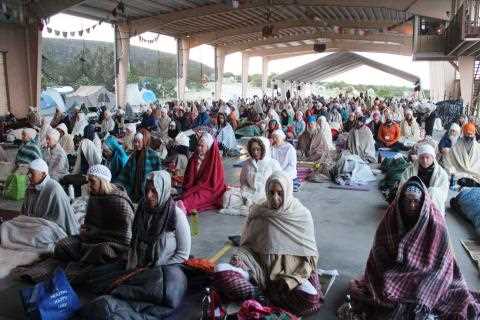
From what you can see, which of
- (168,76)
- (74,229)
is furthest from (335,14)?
(74,229)

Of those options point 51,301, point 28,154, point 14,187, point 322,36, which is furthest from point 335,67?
point 51,301

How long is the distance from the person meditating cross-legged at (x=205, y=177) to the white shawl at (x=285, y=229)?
262 cm

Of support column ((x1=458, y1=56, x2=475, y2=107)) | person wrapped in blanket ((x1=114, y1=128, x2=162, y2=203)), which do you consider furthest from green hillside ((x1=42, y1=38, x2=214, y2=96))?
person wrapped in blanket ((x1=114, y1=128, x2=162, y2=203))

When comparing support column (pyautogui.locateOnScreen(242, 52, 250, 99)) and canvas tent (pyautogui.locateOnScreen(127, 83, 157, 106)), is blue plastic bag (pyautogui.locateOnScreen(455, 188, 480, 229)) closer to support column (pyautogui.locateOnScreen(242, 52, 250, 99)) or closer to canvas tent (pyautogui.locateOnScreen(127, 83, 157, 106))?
canvas tent (pyautogui.locateOnScreen(127, 83, 157, 106))

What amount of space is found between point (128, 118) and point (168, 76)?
29.5 feet

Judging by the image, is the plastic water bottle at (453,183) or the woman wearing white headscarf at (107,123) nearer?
the plastic water bottle at (453,183)

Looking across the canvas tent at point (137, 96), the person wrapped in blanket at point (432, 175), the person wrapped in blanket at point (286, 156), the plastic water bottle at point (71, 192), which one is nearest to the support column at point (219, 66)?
the canvas tent at point (137, 96)

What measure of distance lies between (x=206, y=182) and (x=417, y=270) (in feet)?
12.0

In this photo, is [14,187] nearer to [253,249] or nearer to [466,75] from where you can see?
[253,249]

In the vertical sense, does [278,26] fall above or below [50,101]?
above

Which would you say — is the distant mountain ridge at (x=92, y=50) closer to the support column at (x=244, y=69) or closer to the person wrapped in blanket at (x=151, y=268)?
the support column at (x=244, y=69)

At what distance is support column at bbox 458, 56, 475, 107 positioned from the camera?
16.7m

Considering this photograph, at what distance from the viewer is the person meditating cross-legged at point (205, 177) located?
255 inches

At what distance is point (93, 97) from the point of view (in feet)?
64.4
